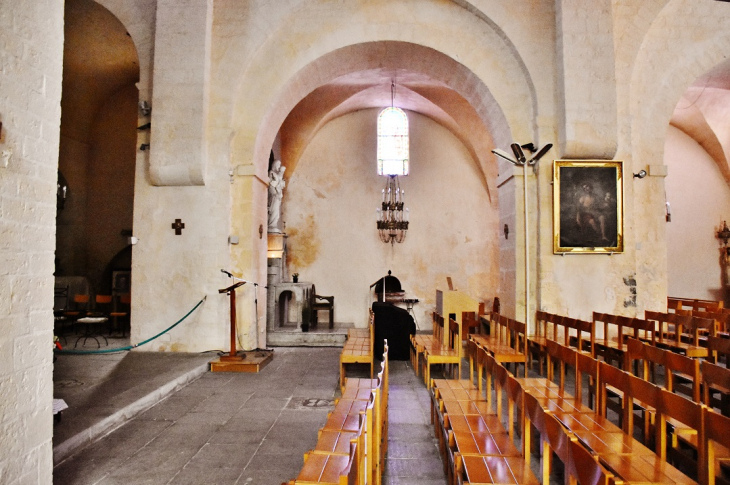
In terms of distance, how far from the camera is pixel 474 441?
2.93m

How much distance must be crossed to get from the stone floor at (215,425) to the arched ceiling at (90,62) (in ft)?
20.6

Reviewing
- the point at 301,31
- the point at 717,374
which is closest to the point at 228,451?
the point at 717,374

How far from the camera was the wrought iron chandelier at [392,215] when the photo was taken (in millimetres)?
12469

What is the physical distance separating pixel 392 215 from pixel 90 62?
779 centimetres

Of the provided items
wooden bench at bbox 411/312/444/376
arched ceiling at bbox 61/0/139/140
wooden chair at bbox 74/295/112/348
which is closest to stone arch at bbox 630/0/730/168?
wooden bench at bbox 411/312/444/376

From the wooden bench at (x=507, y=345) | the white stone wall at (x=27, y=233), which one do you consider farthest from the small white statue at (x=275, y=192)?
the white stone wall at (x=27, y=233)

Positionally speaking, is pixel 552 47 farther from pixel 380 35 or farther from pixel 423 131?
pixel 423 131

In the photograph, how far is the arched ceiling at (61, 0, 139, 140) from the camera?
29.1 ft

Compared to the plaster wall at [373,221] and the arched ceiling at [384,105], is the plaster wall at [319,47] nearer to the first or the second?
the arched ceiling at [384,105]

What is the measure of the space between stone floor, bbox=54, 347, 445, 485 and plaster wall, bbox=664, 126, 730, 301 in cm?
1016

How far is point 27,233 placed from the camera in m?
2.63

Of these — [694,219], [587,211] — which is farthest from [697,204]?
[587,211]

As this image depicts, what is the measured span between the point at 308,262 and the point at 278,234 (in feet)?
7.48

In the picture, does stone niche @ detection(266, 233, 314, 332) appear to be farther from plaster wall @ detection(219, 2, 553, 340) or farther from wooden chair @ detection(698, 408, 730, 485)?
wooden chair @ detection(698, 408, 730, 485)
